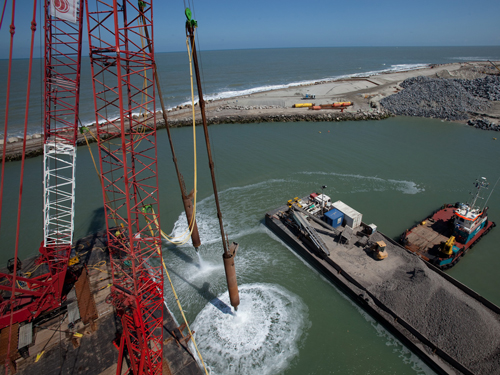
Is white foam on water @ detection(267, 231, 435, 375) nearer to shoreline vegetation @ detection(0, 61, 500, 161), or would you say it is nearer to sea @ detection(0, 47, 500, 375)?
sea @ detection(0, 47, 500, 375)

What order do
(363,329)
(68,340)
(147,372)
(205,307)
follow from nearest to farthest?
(147,372)
(68,340)
(363,329)
(205,307)

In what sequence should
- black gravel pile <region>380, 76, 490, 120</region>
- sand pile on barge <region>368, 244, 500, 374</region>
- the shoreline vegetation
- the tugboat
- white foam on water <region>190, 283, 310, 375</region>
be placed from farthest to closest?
black gravel pile <region>380, 76, 490, 120</region> < the shoreline vegetation < the tugboat < white foam on water <region>190, 283, 310, 375</region> < sand pile on barge <region>368, 244, 500, 374</region>

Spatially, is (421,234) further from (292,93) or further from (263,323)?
(292,93)

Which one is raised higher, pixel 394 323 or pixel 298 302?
pixel 394 323

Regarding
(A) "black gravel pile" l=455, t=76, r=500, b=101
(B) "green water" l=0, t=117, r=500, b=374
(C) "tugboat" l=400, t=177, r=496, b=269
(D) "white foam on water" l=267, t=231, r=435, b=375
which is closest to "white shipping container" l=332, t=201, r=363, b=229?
(C) "tugboat" l=400, t=177, r=496, b=269

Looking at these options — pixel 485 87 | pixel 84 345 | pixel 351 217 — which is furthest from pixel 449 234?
pixel 485 87

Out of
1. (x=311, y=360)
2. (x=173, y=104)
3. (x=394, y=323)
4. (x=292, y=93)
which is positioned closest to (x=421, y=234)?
(x=394, y=323)

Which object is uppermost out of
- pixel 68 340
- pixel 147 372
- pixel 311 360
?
pixel 147 372

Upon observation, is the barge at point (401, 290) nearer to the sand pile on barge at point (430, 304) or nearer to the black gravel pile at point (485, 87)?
the sand pile on barge at point (430, 304)
